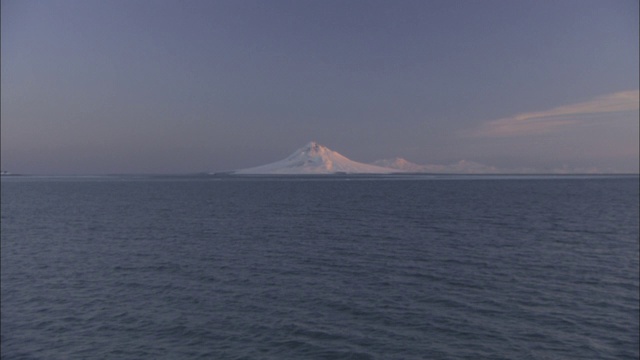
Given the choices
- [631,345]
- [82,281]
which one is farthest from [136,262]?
[631,345]

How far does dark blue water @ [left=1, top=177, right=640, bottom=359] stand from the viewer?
19.3 m

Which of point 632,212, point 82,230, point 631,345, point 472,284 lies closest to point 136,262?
point 82,230

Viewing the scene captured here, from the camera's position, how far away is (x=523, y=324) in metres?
21.6

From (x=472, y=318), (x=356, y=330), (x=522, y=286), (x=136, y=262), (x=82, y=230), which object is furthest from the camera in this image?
(x=82, y=230)

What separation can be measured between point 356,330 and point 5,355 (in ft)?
57.4

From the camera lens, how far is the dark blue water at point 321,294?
63.3 feet

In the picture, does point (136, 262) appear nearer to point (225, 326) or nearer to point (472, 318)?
point (225, 326)

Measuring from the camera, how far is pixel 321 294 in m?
26.5

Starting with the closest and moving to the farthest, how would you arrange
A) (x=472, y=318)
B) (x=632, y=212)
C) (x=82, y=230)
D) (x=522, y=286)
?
(x=472, y=318) < (x=522, y=286) < (x=82, y=230) < (x=632, y=212)

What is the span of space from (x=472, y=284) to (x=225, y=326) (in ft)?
59.9

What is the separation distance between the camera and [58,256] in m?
37.3

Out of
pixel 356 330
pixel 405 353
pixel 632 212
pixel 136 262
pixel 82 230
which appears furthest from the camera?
pixel 632 212

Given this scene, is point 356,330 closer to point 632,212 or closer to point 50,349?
point 50,349

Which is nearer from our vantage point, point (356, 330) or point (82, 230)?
point (356, 330)
